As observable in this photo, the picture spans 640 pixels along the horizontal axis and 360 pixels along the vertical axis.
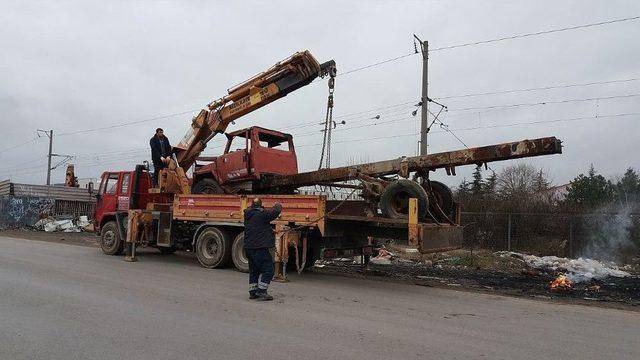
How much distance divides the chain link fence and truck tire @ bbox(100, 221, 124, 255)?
1161cm

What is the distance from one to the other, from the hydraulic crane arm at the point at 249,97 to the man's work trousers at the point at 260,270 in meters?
5.53

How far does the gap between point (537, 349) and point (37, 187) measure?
33982 millimetres

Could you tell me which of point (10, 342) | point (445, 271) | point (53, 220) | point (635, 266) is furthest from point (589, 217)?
point (53, 220)

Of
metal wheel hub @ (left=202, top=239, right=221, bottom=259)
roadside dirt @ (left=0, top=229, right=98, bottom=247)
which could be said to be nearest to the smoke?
metal wheel hub @ (left=202, top=239, right=221, bottom=259)

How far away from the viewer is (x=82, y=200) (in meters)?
32.5

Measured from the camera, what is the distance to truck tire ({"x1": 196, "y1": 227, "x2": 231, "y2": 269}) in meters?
11.7

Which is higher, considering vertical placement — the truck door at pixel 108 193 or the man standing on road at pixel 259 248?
the truck door at pixel 108 193

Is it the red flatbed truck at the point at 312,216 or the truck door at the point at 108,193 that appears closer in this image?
the red flatbed truck at the point at 312,216

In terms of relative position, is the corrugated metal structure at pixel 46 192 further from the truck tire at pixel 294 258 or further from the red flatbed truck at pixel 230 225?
the truck tire at pixel 294 258

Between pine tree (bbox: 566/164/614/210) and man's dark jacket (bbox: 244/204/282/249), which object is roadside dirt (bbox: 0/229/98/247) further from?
pine tree (bbox: 566/164/614/210)

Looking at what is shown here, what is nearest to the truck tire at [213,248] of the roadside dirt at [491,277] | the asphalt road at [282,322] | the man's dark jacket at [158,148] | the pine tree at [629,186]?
the asphalt road at [282,322]

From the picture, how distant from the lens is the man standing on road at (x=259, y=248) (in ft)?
26.3

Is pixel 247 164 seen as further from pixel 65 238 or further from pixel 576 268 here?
pixel 65 238

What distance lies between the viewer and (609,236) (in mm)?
17656
